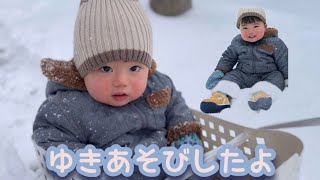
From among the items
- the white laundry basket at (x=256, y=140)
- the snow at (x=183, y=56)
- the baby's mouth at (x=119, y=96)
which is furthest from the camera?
the snow at (x=183, y=56)

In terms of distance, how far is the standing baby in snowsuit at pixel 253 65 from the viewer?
0.86m

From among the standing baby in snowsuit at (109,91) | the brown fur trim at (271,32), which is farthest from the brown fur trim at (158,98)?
the brown fur trim at (271,32)

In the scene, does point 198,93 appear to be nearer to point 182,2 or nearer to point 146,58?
point 146,58

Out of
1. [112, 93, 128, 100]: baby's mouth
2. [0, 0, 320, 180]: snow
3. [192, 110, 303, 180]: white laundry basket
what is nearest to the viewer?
[192, 110, 303, 180]: white laundry basket

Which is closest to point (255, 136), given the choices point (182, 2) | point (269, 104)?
point (269, 104)

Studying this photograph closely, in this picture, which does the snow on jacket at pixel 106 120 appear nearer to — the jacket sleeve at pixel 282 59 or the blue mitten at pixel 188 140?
the blue mitten at pixel 188 140

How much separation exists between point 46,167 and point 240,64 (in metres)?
0.35

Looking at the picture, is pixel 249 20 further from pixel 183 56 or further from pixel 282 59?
pixel 183 56

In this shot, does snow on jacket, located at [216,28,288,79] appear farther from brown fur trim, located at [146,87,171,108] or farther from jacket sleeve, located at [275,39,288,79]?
brown fur trim, located at [146,87,171,108]

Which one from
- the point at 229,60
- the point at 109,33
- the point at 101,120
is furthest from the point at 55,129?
the point at 229,60

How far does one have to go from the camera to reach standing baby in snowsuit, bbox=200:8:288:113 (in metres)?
0.86

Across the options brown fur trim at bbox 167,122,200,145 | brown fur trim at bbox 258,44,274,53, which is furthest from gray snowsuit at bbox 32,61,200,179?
brown fur trim at bbox 258,44,274,53

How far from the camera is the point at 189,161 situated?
2.64 ft

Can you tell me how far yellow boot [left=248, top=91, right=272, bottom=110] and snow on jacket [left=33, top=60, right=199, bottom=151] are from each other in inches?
5.6
